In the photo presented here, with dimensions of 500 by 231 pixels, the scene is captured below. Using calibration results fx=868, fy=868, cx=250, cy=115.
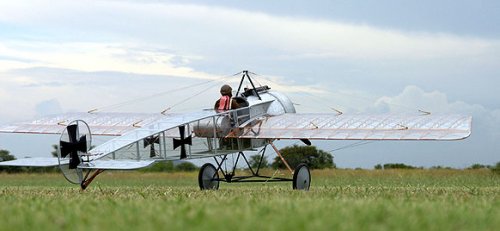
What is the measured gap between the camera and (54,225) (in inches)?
295

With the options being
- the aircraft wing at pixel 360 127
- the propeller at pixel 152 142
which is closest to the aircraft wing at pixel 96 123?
the aircraft wing at pixel 360 127

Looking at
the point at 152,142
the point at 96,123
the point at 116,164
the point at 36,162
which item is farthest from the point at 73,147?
the point at 96,123

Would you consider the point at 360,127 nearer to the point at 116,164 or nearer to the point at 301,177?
the point at 301,177

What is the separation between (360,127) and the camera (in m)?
19.8

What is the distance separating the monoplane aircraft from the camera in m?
17.3

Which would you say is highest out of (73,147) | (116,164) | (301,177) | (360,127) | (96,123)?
(96,123)

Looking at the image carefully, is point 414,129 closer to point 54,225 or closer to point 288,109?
point 288,109

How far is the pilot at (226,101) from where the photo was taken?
20062mm

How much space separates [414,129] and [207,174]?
16.0ft

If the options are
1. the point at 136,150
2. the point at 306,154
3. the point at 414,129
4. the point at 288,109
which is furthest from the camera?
the point at 306,154

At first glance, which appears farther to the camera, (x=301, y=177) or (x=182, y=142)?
(x=301, y=177)

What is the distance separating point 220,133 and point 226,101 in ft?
2.78

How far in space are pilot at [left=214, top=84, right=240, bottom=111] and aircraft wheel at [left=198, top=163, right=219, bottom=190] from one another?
4.60 ft

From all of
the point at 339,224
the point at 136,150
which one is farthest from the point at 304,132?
the point at 339,224
